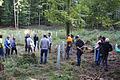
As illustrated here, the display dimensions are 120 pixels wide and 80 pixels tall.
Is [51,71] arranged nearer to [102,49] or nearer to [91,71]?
[91,71]

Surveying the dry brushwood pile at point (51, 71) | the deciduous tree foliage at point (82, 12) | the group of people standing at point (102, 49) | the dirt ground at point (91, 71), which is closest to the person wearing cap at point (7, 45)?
the dry brushwood pile at point (51, 71)

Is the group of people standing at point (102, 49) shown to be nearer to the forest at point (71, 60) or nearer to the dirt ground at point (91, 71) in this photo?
the forest at point (71, 60)

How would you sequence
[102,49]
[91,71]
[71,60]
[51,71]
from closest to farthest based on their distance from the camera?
[51,71]
[91,71]
[102,49]
[71,60]

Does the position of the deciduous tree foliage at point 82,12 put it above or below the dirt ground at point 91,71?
above

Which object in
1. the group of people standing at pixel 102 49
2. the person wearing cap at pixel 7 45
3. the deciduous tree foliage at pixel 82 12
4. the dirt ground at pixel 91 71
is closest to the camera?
the dirt ground at pixel 91 71

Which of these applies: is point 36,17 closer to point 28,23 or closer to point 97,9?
point 28,23

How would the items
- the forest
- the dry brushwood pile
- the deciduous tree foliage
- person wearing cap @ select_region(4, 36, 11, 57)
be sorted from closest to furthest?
1. the dry brushwood pile
2. the forest
3. the deciduous tree foliage
4. person wearing cap @ select_region(4, 36, 11, 57)

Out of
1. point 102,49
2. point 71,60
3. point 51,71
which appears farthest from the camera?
point 71,60

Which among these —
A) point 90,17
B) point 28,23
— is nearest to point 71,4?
point 90,17

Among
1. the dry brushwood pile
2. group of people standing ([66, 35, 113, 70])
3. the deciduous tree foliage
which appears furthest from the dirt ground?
the deciduous tree foliage

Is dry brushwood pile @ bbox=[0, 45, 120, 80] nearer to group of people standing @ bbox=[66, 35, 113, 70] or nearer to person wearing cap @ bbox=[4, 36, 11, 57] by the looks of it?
group of people standing @ bbox=[66, 35, 113, 70]

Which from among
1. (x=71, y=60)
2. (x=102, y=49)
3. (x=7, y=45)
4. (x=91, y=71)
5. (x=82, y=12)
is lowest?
(x=71, y=60)

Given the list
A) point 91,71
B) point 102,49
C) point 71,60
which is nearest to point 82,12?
point 71,60

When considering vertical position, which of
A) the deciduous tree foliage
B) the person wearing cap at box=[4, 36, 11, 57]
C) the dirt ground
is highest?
the deciduous tree foliage
